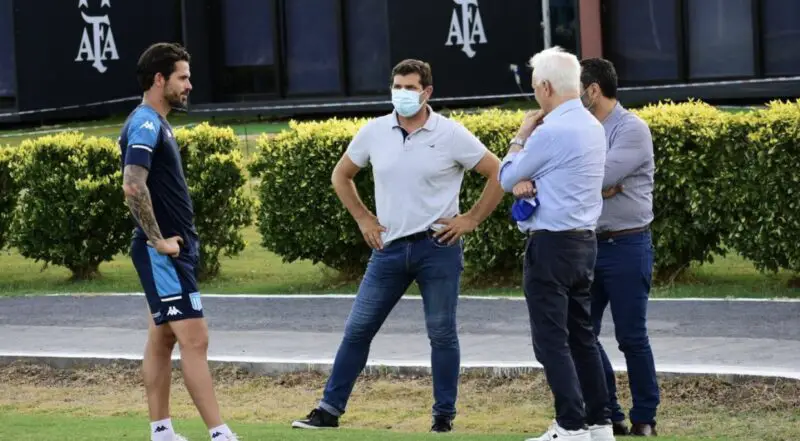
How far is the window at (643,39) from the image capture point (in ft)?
75.7

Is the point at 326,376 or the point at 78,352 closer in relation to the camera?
the point at 326,376

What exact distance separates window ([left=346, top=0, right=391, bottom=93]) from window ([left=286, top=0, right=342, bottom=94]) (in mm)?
236

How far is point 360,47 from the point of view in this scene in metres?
26.3

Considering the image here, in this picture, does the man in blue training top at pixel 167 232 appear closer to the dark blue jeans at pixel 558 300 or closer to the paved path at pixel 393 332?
the dark blue jeans at pixel 558 300

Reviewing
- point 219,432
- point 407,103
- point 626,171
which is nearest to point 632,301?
point 626,171

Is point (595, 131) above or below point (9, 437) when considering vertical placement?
above

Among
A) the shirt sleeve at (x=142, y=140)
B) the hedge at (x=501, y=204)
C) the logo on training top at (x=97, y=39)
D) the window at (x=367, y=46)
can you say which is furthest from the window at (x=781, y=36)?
the shirt sleeve at (x=142, y=140)

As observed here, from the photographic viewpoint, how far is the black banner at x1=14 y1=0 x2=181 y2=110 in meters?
28.8

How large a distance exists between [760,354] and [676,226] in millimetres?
3036

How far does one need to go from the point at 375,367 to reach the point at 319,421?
83.9 inches

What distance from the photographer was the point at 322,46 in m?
26.6

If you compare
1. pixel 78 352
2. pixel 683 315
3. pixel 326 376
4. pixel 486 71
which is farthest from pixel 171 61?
pixel 486 71

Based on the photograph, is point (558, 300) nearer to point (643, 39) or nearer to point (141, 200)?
point (141, 200)

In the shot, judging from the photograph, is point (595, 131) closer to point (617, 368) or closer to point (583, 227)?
point (583, 227)
